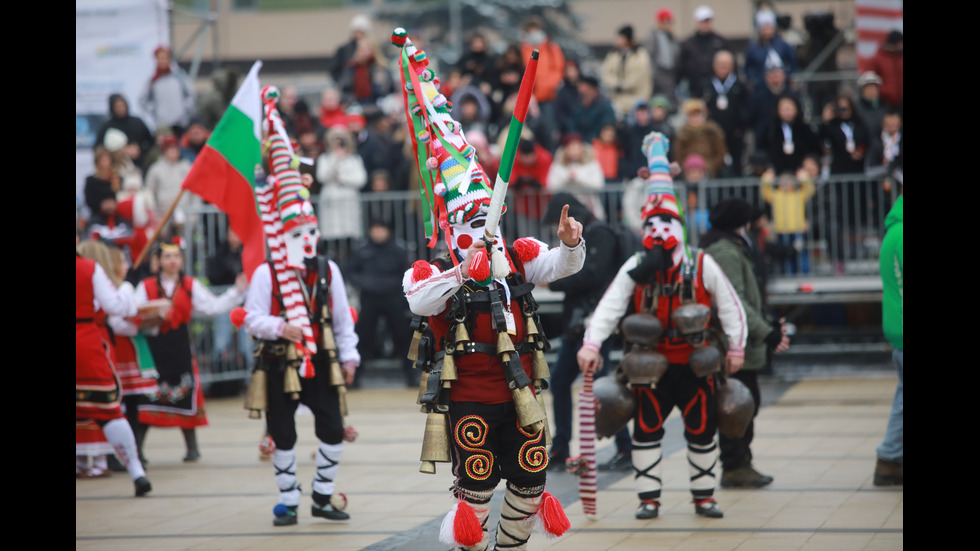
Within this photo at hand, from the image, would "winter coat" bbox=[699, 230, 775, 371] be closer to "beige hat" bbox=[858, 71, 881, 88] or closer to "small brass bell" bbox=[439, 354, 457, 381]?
"small brass bell" bbox=[439, 354, 457, 381]

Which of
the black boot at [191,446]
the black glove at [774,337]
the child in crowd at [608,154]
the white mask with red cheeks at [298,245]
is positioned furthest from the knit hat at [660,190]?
the child in crowd at [608,154]

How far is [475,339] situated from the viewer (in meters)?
5.98

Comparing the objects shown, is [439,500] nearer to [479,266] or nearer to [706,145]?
[479,266]

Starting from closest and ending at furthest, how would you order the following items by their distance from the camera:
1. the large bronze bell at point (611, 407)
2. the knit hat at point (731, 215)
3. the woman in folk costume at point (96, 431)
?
the large bronze bell at point (611, 407) → the knit hat at point (731, 215) → the woman in folk costume at point (96, 431)

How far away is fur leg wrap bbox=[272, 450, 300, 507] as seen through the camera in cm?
787

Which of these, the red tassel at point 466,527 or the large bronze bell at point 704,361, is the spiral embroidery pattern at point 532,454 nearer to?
the red tassel at point 466,527

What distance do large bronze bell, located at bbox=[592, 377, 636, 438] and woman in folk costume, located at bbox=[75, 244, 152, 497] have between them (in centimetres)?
361

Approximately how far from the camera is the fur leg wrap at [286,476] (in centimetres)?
787

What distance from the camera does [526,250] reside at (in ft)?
20.1

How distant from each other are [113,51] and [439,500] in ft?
36.0

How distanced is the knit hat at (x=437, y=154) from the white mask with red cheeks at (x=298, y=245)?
5.65 feet

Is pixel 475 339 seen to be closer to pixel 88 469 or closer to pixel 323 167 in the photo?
pixel 88 469

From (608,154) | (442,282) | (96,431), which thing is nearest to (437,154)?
(442,282)

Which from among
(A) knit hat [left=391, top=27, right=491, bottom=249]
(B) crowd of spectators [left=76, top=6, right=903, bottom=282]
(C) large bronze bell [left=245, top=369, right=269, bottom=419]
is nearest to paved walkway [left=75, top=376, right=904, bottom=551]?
(C) large bronze bell [left=245, top=369, right=269, bottom=419]
